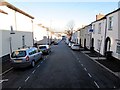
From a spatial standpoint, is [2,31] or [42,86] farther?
[2,31]

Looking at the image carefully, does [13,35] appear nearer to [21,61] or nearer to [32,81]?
[21,61]

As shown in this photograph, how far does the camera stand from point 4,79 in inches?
400

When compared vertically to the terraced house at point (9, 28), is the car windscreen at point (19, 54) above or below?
below

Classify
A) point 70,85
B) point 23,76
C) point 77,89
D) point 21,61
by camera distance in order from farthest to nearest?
point 21,61 < point 23,76 < point 70,85 < point 77,89

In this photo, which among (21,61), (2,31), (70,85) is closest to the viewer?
(70,85)

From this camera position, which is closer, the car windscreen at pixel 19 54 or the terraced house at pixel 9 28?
the car windscreen at pixel 19 54

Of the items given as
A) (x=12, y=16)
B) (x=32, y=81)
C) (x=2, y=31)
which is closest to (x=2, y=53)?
(x=2, y=31)

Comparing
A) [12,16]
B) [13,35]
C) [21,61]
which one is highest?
[12,16]

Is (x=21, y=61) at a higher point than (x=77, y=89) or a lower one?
higher

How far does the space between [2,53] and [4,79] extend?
5926 millimetres

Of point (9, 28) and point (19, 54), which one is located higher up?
point (9, 28)

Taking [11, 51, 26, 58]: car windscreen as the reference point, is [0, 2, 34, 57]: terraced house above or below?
above

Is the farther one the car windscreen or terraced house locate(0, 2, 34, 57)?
terraced house locate(0, 2, 34, 57)

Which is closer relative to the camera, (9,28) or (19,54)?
(19,54)
